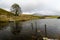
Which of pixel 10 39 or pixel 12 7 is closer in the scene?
pixel 10 39

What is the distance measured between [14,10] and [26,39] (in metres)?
102

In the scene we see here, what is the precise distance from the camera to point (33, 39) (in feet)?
113

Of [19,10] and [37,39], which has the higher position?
[19,10]

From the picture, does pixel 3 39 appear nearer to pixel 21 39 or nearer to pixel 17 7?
pixel 21 39

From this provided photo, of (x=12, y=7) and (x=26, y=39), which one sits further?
(x=12, y=7)

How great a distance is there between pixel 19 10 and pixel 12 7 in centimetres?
875

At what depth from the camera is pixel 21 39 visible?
114ft

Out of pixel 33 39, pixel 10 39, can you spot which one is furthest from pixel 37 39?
pixel 10 39

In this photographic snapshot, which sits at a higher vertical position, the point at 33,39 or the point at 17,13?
the point at 17,13

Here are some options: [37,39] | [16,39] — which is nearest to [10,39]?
[16,39]

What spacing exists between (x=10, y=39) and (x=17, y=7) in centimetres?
10068

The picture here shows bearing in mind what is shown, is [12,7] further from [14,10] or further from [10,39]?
[10,39]

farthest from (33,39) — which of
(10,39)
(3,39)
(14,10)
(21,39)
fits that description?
(14,10)

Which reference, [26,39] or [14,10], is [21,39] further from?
[14,10]
